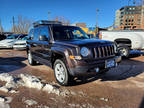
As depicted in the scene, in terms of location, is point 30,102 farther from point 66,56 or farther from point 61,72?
point 66,56

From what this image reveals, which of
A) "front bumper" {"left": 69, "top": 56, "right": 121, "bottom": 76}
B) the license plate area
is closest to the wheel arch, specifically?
the license plate area

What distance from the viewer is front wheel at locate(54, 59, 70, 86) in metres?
3.39

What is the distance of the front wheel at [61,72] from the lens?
3.39 meters

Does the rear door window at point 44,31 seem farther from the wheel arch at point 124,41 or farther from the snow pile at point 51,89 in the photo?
the wheel arch at point 124,41

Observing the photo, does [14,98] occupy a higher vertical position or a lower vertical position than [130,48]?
lower

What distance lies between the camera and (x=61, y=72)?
3643 mm

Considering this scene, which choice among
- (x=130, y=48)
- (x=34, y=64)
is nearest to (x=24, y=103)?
(x=34, y=64)

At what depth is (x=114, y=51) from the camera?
379cm

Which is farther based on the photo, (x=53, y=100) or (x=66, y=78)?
(x=66, y=78)

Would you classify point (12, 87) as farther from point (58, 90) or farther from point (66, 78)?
point (66, 78)

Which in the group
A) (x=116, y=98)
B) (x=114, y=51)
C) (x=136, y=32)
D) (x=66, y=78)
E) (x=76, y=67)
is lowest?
(x=116, y=98)

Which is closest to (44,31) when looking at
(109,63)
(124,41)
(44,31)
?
(44,31)

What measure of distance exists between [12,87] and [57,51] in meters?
1.64

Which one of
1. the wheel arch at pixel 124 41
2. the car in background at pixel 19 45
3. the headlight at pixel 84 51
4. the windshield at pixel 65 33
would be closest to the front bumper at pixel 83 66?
the headlight at pixel 84 51
